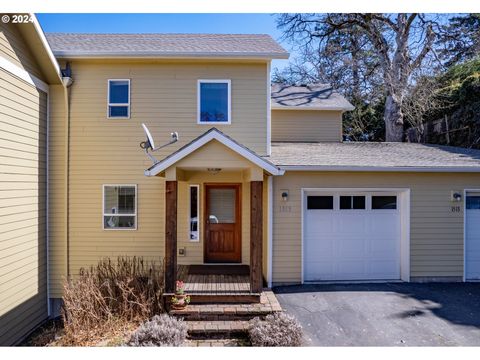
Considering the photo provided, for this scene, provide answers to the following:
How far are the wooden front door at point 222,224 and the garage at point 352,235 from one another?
6.06 ft

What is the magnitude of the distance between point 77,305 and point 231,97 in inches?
233

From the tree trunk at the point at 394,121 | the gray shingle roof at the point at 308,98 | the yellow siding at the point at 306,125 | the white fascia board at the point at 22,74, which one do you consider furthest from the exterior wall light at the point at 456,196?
the white fascia board at the point at 22,74

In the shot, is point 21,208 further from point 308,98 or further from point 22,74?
point 308,98

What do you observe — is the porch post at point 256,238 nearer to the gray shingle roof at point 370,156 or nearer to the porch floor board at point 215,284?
the porch floor board at point 215,284

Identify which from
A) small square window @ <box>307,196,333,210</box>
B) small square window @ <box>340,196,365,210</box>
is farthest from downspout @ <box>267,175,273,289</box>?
small square window @ <box>340,196,365,210</box>

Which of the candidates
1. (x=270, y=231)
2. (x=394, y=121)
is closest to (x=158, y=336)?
(x=270, y=231)

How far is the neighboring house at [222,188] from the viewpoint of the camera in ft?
25.4

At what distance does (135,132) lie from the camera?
8.15 meters

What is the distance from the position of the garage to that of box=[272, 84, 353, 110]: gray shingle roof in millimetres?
3982

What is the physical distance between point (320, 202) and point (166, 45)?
586 cm
